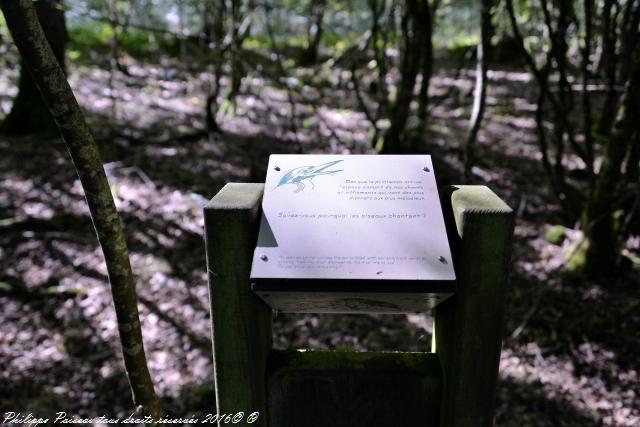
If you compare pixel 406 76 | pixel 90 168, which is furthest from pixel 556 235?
pixel 90 168

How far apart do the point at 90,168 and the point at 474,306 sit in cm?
101

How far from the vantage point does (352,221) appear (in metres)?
1.24

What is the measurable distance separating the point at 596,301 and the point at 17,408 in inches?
152

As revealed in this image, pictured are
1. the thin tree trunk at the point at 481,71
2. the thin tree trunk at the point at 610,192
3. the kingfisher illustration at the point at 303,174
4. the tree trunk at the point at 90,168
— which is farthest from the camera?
the thin tree trunk at the point at 481,71

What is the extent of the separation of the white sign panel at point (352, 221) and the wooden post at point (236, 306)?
63mm

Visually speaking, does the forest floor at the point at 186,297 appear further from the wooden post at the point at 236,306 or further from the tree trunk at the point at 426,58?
the wooden post at the point at 236,306

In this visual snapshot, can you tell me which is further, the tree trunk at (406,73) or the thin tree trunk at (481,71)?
the tree trunk at (406,73)

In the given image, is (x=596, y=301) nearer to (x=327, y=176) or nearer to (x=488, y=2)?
(x=488, y=2)

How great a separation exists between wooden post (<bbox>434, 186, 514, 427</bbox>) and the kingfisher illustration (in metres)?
0.34

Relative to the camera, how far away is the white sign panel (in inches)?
45.3

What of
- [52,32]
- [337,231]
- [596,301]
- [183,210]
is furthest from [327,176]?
[52,32]

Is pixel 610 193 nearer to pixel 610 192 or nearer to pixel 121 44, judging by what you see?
pixel 610 192

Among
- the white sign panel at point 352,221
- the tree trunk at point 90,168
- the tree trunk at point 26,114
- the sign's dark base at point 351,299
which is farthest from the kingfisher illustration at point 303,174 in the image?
the tree trunk at point 26,114

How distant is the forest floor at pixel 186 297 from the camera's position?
10.2ft
